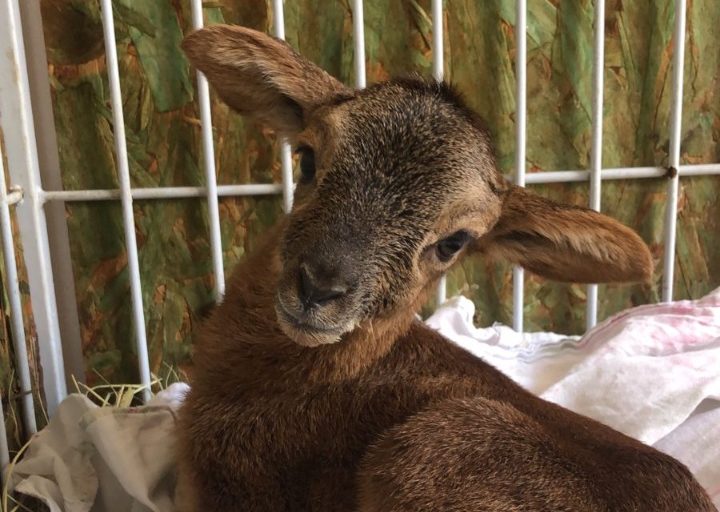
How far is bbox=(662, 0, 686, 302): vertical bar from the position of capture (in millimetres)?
1788

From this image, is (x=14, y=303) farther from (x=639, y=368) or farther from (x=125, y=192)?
(x=639, y=368)

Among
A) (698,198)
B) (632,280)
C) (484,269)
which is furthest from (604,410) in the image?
(698,198)

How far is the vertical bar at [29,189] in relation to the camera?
1620mm

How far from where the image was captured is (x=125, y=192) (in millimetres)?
1706

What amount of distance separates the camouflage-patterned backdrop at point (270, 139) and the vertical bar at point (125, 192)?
0.09 m

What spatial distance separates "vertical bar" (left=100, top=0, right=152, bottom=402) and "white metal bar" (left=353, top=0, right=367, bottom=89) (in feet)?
1.83

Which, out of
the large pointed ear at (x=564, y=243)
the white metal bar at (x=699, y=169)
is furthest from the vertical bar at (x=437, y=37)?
the white metal bar at (x=699, y=169)

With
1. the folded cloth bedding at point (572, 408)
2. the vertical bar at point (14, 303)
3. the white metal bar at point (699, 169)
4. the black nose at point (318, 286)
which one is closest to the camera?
the black nose at point (318, 286)

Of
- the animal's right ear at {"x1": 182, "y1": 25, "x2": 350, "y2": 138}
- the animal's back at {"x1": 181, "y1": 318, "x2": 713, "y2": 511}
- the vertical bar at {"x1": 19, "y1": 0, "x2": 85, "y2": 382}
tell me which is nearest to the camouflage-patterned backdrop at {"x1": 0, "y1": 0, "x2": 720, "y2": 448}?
the vertical bar at {"x1": 19, "y1": 0, "x2": 85, "y2": 382}

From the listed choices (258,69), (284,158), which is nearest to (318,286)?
(258,69)

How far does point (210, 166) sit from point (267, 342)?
2.20 feet

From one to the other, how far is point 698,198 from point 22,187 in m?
1.80

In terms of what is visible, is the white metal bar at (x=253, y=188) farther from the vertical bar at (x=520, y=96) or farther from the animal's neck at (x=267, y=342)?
the animal's neck at (x=267, y=342)

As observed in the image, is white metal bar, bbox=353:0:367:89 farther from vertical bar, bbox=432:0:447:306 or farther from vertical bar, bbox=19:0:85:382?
vertical bar, bbox=19:0:85:382
